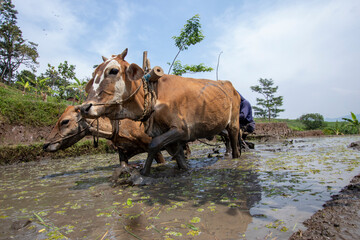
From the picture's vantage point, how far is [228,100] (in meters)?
5.07

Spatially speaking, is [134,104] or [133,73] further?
[134,104]

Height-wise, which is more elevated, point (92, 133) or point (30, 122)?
point (30, 122)

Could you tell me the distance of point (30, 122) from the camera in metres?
14.4

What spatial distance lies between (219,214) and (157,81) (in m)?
2.41

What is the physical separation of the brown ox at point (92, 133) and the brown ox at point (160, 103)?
1.24 metres

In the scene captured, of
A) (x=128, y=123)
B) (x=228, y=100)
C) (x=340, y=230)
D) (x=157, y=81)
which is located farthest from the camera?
(x=128, y=123)

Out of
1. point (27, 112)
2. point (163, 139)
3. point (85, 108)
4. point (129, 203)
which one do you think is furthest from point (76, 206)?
point (27, 112)

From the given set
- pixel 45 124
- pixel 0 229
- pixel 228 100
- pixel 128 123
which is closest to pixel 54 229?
pixel 0 229

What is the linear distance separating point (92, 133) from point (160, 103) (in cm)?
256

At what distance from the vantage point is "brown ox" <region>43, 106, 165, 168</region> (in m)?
5.30

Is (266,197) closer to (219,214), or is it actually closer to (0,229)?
(219,214)

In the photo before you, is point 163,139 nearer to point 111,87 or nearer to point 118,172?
point 111,87

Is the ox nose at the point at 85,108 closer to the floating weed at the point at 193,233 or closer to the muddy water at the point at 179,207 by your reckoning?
the muddy water at the point at 179,207

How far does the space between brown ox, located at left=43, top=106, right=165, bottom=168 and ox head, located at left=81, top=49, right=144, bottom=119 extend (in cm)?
192
